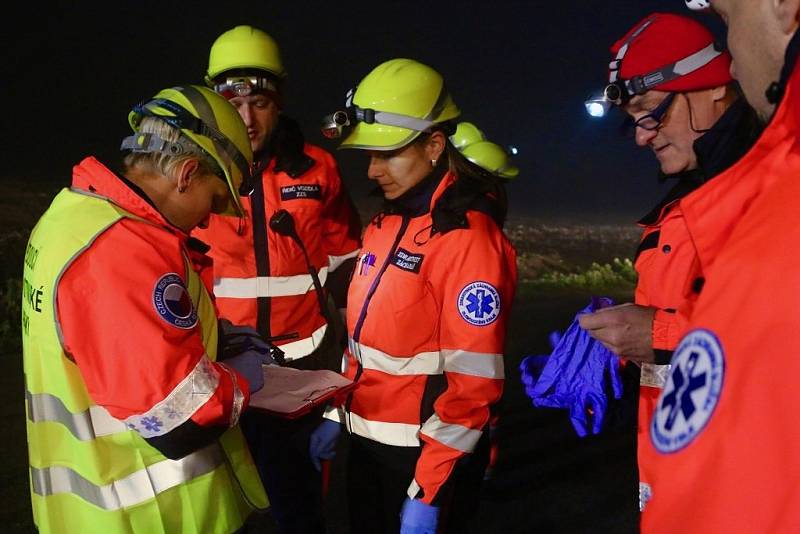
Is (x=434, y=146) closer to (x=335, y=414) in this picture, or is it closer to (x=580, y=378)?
(x=580, y=378)

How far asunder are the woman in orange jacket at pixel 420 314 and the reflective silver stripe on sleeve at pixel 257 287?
0.57m

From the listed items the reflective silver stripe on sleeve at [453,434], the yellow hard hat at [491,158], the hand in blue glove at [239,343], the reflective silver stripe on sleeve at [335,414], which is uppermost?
the yellow hard hat at [491,158]

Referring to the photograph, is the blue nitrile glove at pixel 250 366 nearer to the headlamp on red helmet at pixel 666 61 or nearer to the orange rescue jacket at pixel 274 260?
the orange rescue jacket at pixel 274 260

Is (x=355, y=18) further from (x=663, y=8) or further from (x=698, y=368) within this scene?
(x=698, y=368)

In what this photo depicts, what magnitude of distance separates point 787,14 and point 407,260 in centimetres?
130

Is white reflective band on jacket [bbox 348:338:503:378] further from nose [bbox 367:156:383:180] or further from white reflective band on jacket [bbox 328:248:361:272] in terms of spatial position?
white reflective band on jacket [bbox 328:248:361:272]

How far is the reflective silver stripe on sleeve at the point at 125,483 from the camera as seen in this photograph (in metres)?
1.27

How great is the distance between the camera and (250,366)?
1.54m

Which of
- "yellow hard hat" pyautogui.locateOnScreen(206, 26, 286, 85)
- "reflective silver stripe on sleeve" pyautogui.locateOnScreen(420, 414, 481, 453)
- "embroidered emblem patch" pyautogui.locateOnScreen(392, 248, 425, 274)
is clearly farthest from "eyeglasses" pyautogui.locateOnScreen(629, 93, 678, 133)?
"yellow hard hat" pyautogui.locateOnScreen(206, 26, 286, 85)

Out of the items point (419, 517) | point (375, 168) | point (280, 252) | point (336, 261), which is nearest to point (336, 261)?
point (336, 261)

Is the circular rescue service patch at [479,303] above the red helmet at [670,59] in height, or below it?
below

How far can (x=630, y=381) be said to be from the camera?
5.70ft

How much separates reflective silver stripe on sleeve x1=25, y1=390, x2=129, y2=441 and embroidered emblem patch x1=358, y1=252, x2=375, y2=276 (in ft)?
3.10

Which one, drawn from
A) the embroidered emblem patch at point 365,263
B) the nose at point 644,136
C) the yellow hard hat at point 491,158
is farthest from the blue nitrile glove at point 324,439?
the yellow hard hat at point 491,158
